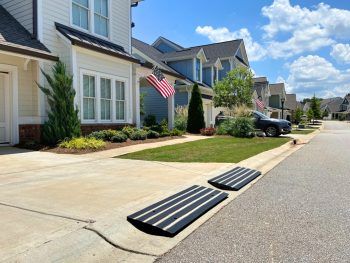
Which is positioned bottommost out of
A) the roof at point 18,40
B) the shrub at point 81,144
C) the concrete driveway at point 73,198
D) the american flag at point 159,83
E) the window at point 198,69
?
the concrete driveway at point 73,198

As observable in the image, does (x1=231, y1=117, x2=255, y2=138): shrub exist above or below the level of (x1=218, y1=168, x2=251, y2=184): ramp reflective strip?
above

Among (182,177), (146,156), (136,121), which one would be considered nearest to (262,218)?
(182,177)

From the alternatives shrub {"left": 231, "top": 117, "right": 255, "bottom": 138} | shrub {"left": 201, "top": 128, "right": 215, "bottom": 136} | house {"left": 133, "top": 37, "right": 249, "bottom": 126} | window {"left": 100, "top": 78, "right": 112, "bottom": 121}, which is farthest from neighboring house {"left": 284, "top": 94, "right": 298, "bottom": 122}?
window {"left": 100, "top": 78, "right": 112, "bottom": 121}

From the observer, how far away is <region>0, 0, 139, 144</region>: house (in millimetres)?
12562

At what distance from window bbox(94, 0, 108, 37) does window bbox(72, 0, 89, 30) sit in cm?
65

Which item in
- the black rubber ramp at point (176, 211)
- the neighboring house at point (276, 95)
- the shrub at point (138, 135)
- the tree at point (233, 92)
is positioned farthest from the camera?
the neighboring house at point (276, 95)

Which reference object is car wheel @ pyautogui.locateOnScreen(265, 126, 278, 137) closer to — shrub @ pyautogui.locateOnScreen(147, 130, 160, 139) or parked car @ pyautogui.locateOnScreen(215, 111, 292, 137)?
parked car @ pyautogui.locateOnScreen(215, 111, 292, 137)

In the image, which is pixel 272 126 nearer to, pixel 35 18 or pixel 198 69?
pixel 198 69

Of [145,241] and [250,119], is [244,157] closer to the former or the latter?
[145,241]

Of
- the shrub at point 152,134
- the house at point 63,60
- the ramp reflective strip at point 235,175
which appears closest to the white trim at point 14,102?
the house at point 63,60

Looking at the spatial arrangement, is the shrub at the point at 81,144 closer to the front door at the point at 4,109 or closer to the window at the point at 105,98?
the front door at the point at 4,109

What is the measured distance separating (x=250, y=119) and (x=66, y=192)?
16.7m

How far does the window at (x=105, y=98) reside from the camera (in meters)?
15.8

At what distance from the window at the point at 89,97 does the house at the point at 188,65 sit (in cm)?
716
